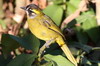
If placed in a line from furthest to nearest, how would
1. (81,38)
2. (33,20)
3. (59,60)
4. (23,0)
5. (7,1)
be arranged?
1. (7,1)
2. (23,0)
3. (81,38)
4. (33,20)
5. (59,60)

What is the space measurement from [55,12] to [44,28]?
1.24 m

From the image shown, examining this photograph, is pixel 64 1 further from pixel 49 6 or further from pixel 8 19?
pixel 8 19

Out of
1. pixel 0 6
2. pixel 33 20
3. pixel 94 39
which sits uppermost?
pixel 33 20

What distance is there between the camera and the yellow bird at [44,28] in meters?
2.45

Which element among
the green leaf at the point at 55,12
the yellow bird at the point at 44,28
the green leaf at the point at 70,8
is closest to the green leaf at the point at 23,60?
the yellow bird at the point at 44,28

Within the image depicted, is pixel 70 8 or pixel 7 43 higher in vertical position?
pixel 7 43

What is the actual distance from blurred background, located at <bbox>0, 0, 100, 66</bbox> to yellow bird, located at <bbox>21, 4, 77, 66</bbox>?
8cm

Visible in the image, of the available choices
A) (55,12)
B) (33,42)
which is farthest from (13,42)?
(55,12)

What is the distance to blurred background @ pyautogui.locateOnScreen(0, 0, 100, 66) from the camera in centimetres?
271

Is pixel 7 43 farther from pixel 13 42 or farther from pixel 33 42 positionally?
pixel 33 42

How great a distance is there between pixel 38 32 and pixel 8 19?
6.22 feet

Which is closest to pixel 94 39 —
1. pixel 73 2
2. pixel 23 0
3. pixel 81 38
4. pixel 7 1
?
pixel 81 38

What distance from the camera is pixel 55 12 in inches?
146

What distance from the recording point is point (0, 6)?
13.7ft
